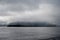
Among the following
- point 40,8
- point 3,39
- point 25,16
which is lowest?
point 3,39

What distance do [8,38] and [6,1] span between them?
24.1 inches

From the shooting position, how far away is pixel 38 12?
1.16 metres

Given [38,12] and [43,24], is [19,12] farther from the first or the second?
[43,24]

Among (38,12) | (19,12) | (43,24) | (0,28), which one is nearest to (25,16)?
(19,12)

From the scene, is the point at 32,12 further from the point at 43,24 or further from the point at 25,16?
the point at 43,24

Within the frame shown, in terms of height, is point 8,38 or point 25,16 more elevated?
point 25,16

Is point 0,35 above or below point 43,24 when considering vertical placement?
below

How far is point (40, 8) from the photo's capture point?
1180 millimetres

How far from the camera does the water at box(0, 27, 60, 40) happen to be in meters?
1.15

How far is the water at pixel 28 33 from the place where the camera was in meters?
1.15

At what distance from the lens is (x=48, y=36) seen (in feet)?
3.92

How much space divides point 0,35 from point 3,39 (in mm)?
84

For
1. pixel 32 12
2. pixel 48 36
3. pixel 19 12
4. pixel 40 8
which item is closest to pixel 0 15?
pixel 19 12

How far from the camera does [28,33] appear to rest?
45.8 inches
